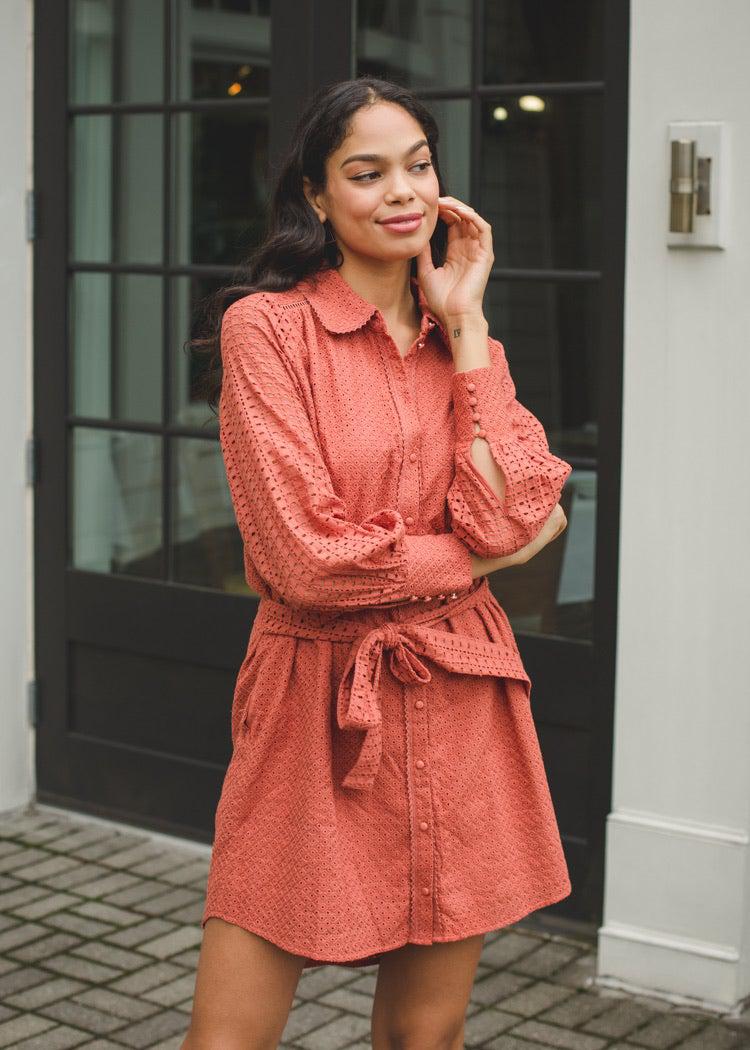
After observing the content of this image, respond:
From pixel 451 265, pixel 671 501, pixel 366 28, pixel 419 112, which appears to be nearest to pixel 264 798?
pixel 451 265

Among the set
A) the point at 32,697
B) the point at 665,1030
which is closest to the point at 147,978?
the point at 665,1030

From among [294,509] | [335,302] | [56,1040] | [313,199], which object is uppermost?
[313,199]

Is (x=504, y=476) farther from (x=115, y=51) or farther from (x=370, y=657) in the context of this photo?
(x=115, y=51)

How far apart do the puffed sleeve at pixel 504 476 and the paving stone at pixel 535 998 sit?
1695 mm

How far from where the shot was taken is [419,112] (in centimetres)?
254

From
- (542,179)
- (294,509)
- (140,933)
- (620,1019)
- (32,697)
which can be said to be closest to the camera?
(294,509)

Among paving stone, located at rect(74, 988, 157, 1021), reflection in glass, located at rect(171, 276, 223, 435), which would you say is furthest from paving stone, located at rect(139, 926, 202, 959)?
reflection in glass, located at rect(171, 276, 223, 435)

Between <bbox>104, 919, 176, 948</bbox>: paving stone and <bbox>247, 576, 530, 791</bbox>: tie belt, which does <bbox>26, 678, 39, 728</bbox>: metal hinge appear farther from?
<bbox>247, 576, 530, 791</bbox>: tie belt

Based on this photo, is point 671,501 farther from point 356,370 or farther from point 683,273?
point 356,370

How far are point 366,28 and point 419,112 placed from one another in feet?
6.69

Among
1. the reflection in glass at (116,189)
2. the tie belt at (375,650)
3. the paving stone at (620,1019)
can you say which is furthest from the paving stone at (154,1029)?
the reflection in glass at (116,189)

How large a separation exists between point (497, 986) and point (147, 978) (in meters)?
0.87

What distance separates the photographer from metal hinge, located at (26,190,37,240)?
5.00m

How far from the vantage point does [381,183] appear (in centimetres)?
245
